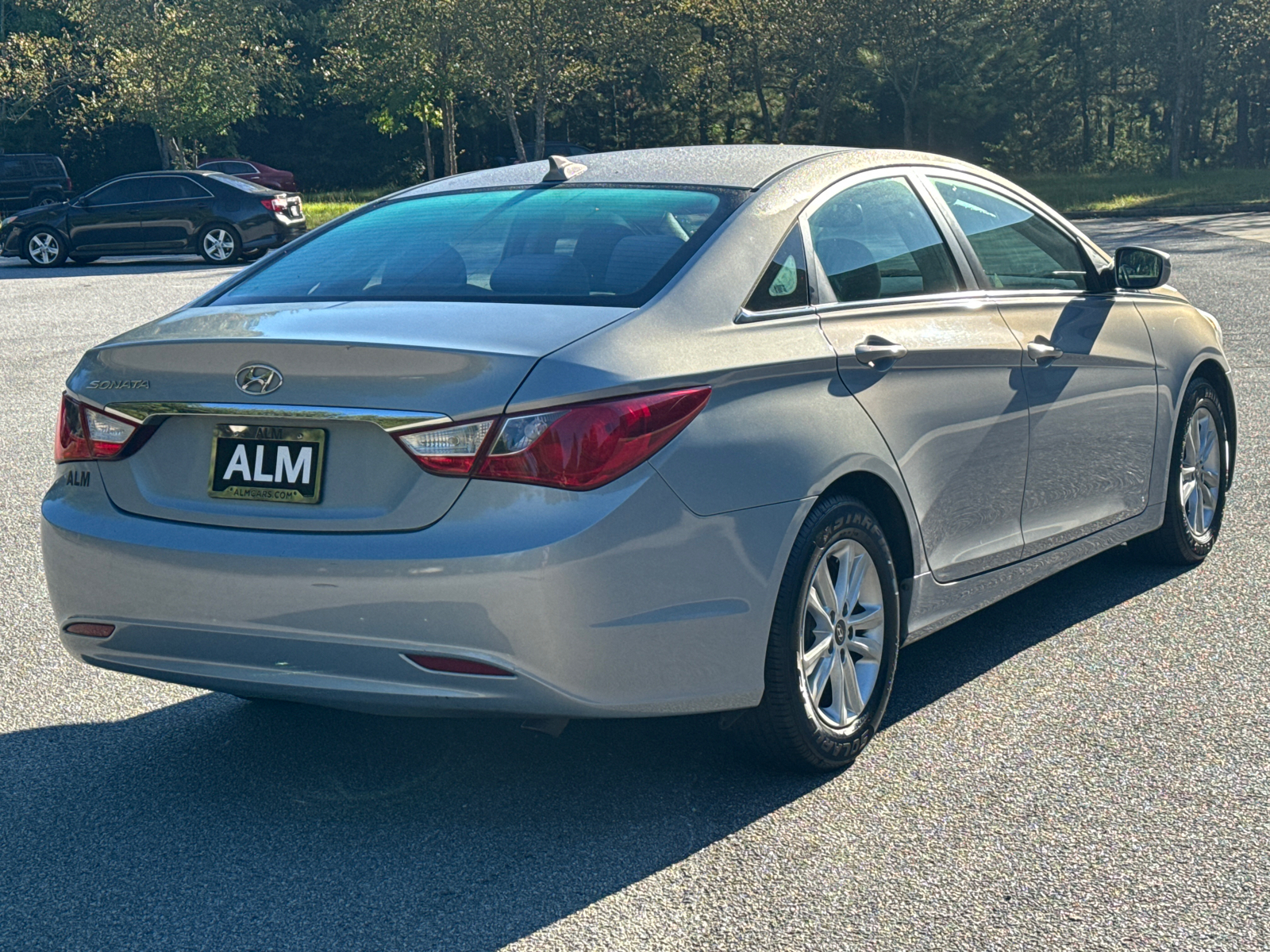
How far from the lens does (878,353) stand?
4.03 meters

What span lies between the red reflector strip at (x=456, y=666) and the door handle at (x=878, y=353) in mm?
1347

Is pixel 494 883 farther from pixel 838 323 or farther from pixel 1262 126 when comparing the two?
pixel 1262 126

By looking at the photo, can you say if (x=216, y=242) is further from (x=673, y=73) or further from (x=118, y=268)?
(x=673, y=73)

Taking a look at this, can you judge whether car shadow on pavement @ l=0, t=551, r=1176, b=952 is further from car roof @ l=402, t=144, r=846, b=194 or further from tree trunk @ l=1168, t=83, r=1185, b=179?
tree trunk @ l=1168, t=83, r=1185, b=179

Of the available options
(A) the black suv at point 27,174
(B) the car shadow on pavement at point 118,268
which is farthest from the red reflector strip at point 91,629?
(A) the black suv at point 27,174

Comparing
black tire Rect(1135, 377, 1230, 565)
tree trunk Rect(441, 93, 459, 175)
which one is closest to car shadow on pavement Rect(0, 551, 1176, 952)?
black tire Rect(1135, 377, 1230, 565)

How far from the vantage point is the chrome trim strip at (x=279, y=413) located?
3291 mm

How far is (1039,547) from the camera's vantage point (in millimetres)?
4898

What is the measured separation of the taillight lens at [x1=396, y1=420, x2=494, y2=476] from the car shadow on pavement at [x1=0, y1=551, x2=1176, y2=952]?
0.92m

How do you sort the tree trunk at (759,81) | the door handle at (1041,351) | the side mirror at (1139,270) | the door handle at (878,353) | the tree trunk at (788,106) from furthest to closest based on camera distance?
the tree trunk at (788,106) → the tree trunk at (759,81) → the side mirror at (1139,270) → the door handle at (1041,351) → the door handle at (878,353)

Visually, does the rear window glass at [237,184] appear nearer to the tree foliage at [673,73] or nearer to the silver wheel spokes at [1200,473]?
the tree foliage at [673,73]

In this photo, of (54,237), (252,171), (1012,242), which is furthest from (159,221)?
(1012,242)

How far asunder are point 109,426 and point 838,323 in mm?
1894

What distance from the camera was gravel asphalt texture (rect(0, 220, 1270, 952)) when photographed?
314 cm
